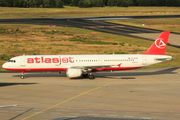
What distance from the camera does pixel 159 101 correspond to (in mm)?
34750

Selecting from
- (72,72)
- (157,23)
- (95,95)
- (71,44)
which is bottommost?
(95,95)

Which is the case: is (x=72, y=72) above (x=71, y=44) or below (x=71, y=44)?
below

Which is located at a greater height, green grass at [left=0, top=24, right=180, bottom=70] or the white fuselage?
green grass at [left=0, top=24, right=180, bottom=70]

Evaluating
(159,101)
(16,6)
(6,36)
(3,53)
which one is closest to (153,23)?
(6,36)

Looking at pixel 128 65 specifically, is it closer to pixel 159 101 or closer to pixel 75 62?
pixel 75 62

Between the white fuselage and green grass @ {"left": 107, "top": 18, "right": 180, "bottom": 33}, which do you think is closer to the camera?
the white fuselage

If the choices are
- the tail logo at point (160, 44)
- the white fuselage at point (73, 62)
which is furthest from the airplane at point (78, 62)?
the tail logo at point (160, 44)

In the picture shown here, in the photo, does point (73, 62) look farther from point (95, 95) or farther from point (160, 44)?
point (160, 44)

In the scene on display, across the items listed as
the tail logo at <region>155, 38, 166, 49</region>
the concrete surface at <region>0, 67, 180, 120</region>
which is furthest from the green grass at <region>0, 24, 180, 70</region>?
the concrete surface at <region>0, 67, 180, 120</region>

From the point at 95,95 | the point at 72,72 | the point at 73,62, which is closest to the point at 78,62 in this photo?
the point at 73,62

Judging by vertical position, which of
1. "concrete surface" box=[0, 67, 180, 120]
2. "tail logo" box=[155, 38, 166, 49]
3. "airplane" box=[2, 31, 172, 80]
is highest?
"tail logo" box=[155, 38, 166, 49]

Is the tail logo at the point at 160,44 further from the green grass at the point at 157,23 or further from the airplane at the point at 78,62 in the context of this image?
the green grass at the point at 157,23

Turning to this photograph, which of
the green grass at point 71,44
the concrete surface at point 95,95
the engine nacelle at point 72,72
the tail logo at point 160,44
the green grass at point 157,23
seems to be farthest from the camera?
the green grass at point 157,23

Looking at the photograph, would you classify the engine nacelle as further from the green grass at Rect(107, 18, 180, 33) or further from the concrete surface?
the green grass at Rect(107, 18, 180, 33)
